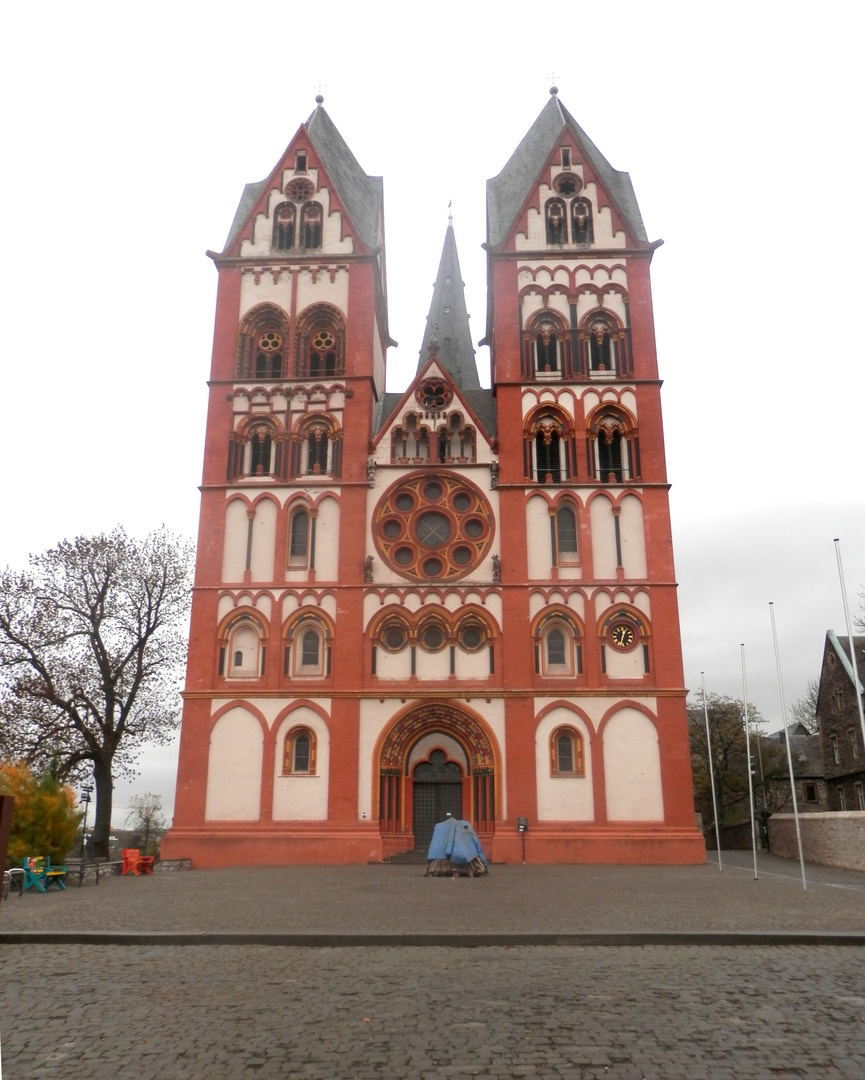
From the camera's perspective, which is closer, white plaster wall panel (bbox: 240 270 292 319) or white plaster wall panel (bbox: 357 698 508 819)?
white plaster wall panel (bbox: 357 698 508 819)

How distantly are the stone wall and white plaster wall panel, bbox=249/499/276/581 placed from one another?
20698 mm

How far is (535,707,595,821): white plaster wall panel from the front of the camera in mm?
32125

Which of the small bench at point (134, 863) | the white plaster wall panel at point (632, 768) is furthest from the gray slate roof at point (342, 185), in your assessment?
the small bench at point (134, 863)

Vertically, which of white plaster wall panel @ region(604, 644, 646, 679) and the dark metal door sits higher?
white plaster wall panel @ region(604, 644, 646, 679)

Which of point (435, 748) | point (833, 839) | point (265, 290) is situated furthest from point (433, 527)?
point (833, 839)

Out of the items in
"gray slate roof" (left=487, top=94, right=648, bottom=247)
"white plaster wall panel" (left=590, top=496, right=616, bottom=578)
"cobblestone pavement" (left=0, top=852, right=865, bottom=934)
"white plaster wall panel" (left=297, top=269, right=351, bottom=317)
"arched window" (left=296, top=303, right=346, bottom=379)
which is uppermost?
"gray slate roof" (left=487, top=94, right=648, bottom=247)

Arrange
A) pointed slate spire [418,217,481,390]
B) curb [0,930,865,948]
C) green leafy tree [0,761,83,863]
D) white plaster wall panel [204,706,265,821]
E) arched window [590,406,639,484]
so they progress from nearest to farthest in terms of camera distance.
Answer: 1. curb [0,930,865,948]
2. green leafy tree [0,761,83,863]
3. white plaster wall panel [204,706,265,821]
4. arched window [590,406,639,484]
5. pointed slate spire [418,217,481,390]

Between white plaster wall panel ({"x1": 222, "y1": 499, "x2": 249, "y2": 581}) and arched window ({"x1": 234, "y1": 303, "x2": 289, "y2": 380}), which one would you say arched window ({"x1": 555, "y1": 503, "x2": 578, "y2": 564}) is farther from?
arched window ({"x1": 234, "y1": 303, "x2": 289, "y2": 380})

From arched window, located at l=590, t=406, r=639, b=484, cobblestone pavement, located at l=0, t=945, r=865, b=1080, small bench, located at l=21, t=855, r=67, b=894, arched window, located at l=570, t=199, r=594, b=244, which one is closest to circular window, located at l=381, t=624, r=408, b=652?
arched window, located at l=590, t=406, r=639, b=484

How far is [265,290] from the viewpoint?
39219 millimetres

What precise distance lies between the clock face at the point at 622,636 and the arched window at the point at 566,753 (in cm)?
344

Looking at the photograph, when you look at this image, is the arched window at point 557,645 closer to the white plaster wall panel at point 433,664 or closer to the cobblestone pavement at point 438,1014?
the white plaster wall panel at point 433,664

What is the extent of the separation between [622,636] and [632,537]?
147 inches

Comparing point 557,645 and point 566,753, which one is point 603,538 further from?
point 566,753
